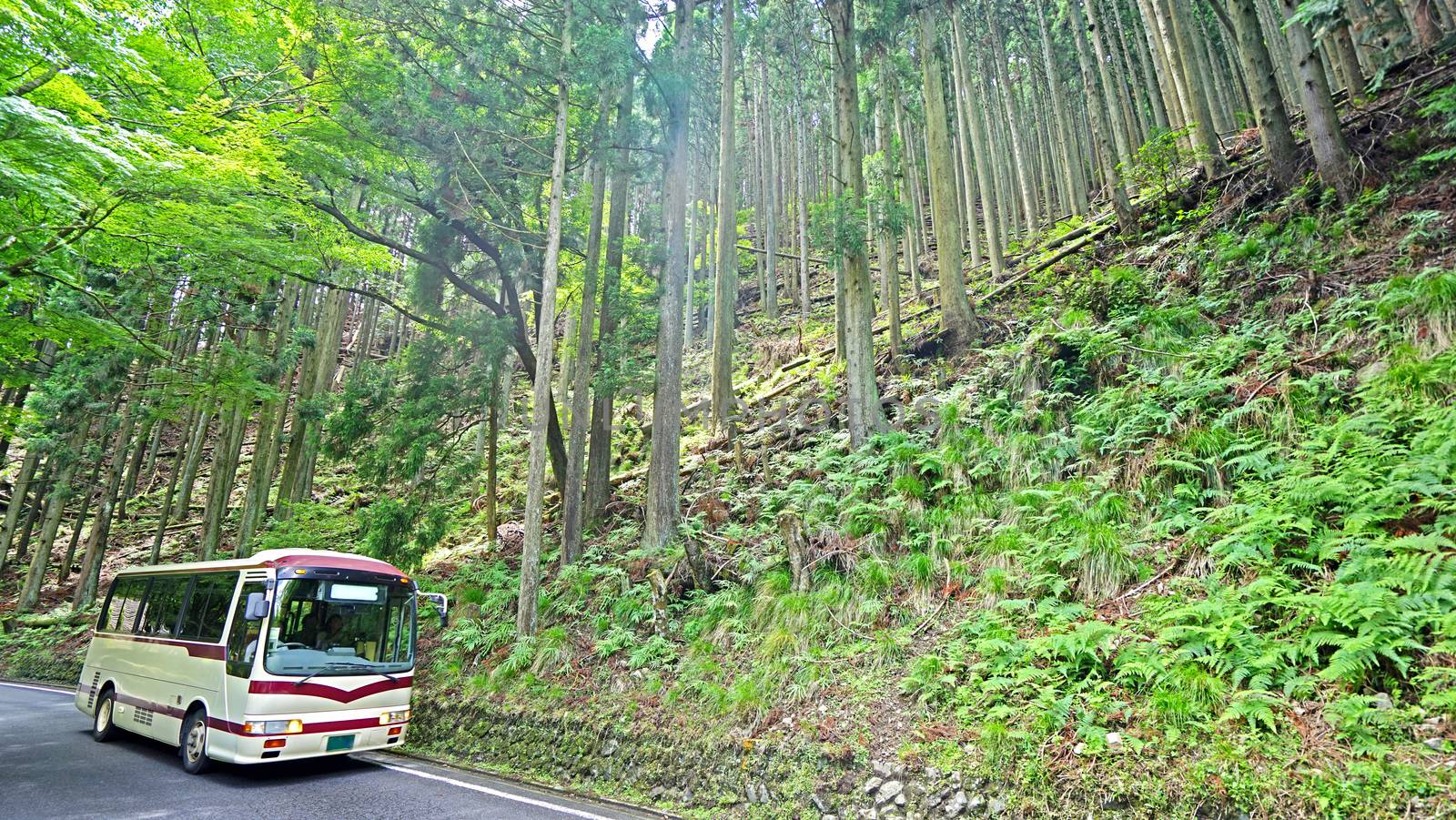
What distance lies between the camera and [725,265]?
16062 mm

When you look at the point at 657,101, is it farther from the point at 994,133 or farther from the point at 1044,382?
the point at 994,133

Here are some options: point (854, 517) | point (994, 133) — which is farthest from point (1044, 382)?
point (994, 133)

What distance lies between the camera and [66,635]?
15891mm

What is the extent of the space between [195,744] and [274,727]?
1.44 metres

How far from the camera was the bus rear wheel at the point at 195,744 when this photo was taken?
6637 mm

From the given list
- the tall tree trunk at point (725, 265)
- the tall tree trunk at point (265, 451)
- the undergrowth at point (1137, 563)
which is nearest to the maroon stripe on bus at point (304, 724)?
the undergrowth at point (1137, 563)

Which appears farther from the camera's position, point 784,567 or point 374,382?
point 374,382

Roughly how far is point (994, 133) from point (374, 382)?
23166 mm

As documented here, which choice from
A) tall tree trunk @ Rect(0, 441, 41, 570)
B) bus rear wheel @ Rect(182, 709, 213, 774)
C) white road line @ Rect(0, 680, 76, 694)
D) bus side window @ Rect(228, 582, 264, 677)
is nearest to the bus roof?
bus side window @ Rect(228, 582, 264, 677)

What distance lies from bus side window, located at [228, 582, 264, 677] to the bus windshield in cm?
15

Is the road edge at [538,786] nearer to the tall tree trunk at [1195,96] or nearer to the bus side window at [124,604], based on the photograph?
the bus side window at [124,604]

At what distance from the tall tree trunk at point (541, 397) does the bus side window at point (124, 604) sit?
5.13m

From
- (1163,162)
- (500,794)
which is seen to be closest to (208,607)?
(500,794)

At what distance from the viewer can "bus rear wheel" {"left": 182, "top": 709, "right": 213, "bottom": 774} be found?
6.64 metres
